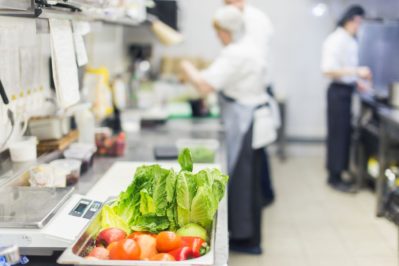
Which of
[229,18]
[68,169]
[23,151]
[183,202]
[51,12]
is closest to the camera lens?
[183,202]

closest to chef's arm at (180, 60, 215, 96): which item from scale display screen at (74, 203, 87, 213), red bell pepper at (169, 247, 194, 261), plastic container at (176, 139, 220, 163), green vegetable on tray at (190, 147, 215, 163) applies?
plastic container at (176, 139, 220, 163)

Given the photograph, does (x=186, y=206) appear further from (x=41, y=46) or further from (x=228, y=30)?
(x=228, y=30)

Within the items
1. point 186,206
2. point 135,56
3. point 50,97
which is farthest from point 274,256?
point 135,56

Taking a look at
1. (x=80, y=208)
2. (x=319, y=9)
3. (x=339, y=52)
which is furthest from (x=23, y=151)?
(x=319, y=9)

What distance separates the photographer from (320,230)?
13.6 ft

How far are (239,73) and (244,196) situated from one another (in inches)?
33.0

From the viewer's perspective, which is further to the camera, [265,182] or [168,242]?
[265,182]

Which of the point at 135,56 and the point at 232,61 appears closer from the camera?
the point at 232,61

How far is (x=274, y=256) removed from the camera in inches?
144

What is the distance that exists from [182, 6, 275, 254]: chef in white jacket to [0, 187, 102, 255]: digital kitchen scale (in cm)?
176

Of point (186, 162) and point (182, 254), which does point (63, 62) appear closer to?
point (186, 162)

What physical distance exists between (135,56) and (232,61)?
2521mm

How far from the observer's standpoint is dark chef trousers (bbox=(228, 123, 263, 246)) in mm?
3600

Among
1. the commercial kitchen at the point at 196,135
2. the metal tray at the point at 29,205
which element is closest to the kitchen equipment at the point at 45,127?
the commercial kitchen at the point at 196,135
